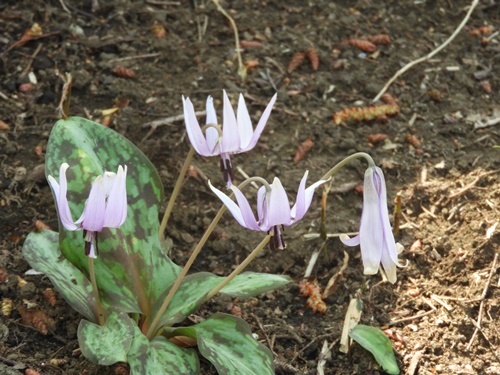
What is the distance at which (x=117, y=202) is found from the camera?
5.74 ft

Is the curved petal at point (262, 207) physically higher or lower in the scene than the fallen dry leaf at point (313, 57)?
higher

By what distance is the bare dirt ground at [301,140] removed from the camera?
2.46 metres

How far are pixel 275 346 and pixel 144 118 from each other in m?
1.23

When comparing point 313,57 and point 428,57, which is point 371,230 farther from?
point 428,57

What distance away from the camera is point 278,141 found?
3266 millimetres

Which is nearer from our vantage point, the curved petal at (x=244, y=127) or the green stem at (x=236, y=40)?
the curved petal at (x=244, y=127)

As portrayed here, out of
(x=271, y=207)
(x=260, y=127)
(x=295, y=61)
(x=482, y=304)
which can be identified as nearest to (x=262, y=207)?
(x=271, y=207)

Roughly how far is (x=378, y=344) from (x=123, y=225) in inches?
34.7

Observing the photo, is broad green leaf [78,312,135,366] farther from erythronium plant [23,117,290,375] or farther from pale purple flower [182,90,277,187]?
pale purple flower [182,90,277,187]

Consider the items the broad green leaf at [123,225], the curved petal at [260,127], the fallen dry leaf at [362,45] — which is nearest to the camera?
the curved petal at [260,127]

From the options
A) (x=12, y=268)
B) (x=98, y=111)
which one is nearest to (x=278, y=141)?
(x=98, y=111)

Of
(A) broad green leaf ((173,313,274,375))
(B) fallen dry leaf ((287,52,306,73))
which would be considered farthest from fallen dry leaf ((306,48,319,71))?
(A) broad green leaf ((173,313,274,375))

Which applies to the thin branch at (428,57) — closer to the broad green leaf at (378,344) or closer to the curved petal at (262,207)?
the broad green leaf at (378,344)

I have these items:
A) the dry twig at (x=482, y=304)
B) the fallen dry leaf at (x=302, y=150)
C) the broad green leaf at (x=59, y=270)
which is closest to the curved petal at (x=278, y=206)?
the broad green leaf at (x=59, y=270)
